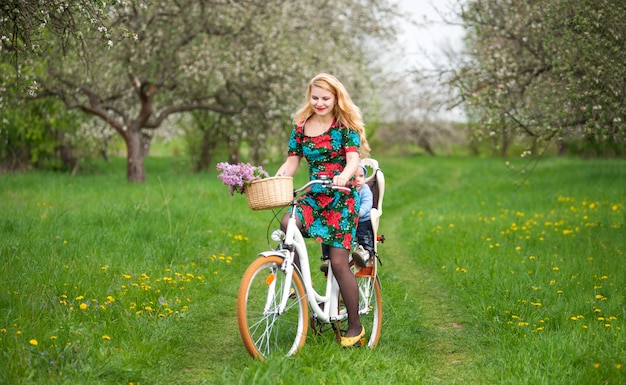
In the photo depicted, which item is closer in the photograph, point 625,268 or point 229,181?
point 229,181

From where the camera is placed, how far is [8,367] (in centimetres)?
423

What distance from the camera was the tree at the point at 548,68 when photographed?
8898 millimetres

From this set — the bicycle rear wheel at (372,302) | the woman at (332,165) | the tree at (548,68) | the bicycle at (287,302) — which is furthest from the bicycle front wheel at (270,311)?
the tree at (548,68)

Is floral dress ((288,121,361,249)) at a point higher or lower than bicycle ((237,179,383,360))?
higher

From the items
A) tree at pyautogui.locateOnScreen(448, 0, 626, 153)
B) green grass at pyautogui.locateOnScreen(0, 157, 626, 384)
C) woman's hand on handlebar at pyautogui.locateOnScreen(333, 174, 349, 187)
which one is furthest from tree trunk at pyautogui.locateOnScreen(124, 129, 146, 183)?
woman's hand on handlebar at pyautogui.locateOnScreen(333, 174, 349, 187)

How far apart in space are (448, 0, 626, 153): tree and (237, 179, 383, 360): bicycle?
5.32 m

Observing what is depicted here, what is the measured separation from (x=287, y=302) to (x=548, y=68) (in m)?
9.18

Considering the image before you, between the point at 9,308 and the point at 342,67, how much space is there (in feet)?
52.9

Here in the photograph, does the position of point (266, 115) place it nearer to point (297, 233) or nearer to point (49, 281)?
point (49, 281)

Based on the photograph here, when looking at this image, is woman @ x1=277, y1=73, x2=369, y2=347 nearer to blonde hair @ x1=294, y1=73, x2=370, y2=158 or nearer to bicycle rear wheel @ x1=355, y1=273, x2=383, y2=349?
blonde hair @ x1=294, y1=73, x2=370, y2=158

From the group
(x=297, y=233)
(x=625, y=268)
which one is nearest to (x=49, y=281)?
(x=297, y=233)

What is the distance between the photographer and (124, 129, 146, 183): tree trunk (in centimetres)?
1727

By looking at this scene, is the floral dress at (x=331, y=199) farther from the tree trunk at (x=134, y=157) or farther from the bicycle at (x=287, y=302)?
the tree trunk at (x=134, y=157)

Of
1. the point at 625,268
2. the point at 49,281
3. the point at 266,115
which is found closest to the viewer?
the point at 49,281
